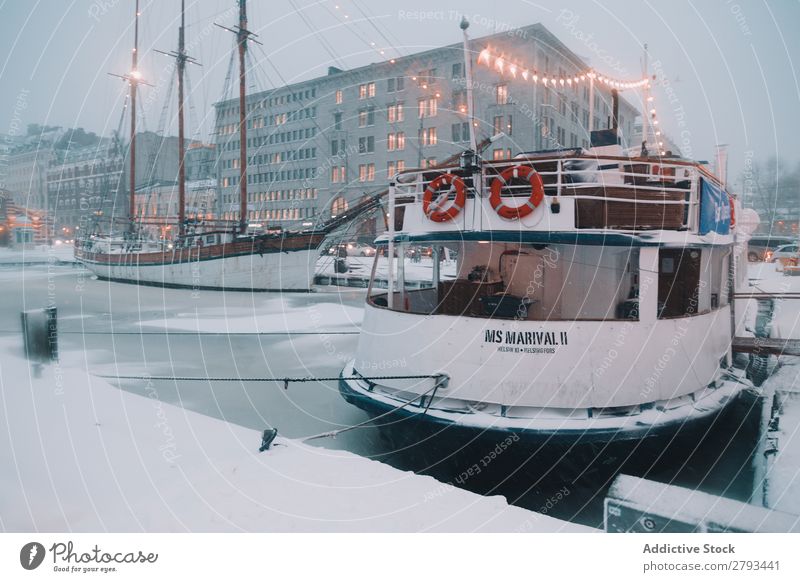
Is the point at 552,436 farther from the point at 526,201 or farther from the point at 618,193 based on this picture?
the point at 618,193

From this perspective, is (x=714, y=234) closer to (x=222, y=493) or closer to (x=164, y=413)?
(x=222, y=493)

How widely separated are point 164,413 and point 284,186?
37.8 m

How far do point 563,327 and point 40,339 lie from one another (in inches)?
338

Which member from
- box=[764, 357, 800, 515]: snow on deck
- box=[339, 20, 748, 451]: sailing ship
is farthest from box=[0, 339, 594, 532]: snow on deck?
box=[764, 357, 800, 515]: snow on deck

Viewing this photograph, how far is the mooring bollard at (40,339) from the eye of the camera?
357 inches

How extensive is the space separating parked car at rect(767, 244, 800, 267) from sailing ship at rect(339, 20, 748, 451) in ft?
97.8

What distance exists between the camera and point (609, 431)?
20.2 feet

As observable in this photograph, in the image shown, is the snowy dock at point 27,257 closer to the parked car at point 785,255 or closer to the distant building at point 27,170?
the distant building at point 27,170

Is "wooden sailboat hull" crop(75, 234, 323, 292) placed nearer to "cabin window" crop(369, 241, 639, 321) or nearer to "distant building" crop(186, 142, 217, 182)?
"distant building" crop(186, 142, 217, 182)

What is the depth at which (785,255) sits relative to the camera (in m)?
37.7

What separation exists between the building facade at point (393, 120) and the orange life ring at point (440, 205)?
22.2m

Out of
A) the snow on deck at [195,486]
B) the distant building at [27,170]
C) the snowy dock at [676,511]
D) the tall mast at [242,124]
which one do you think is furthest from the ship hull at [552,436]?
the distant building at [27,170]

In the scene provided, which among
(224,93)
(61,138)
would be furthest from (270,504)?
(61,138)

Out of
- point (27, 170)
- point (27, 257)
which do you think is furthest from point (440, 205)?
point (27, 257)
